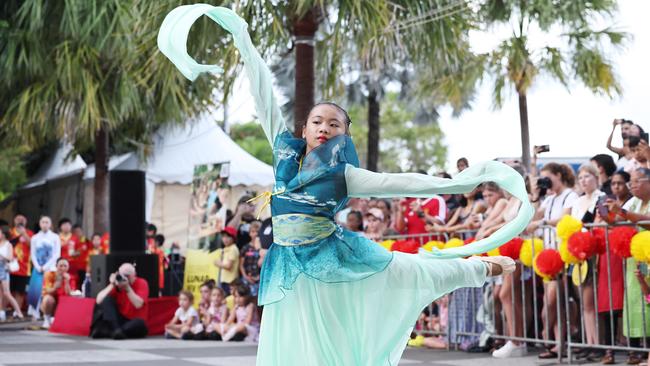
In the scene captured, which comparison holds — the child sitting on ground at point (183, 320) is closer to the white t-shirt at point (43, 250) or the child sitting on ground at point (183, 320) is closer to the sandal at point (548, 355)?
the white t-shirt at point (43, 250)

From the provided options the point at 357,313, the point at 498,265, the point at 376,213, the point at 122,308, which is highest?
the point at 376,213

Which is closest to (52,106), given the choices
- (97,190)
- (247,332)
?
(97,190)

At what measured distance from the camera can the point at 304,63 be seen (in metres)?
11.7

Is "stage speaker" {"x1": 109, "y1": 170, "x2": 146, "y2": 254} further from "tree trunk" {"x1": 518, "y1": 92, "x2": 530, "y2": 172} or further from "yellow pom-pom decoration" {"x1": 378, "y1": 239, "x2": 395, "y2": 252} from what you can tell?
"tree trunk" {"x1": 518, "y1": 92, "x2": 530, "y2": 172}

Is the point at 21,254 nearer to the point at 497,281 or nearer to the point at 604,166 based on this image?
the point at 497,281

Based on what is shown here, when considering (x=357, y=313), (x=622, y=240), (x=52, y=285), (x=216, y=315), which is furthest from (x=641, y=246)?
(x=52, y=285)

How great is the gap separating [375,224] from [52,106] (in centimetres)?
827

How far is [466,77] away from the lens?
690 inches

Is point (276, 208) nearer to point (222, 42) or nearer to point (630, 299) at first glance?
point (630, 299)

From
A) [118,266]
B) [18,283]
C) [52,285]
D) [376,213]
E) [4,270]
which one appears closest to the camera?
[376,213]

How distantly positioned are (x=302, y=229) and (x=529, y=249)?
4613 millimetres

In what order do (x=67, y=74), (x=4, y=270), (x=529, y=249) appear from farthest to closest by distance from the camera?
(x=67, y=74) → (x=4, y=270) → (x=529, y=249)

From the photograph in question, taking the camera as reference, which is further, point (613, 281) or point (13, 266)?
point (13, 266)

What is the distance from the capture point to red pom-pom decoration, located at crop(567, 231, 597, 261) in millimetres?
7949
